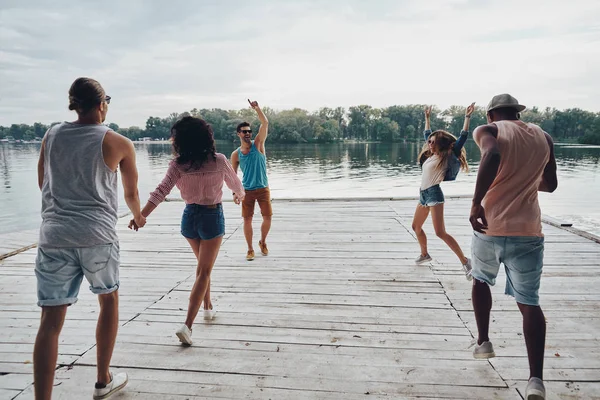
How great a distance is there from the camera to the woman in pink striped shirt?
8.54 ft

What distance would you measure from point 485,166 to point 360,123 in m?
117

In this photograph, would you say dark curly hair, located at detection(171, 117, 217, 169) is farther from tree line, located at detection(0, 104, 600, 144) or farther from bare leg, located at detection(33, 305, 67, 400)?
tree line, located at detection(0, 104, 600, 144)

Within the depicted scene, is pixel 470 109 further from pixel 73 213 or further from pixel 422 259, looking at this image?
pixel 73 213

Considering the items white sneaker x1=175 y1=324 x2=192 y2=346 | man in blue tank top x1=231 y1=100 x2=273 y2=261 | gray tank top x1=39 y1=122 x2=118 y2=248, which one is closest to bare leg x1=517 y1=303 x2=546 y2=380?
white sneaker x1=175 y1=324 x2=192 y2=346

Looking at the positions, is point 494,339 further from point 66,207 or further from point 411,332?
point 66,207

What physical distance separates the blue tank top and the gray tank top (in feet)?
9.37

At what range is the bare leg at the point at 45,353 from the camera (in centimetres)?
184

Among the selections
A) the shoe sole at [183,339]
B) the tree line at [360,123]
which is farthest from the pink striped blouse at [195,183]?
the tree line at [360,123]

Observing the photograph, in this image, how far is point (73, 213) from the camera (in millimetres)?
1860

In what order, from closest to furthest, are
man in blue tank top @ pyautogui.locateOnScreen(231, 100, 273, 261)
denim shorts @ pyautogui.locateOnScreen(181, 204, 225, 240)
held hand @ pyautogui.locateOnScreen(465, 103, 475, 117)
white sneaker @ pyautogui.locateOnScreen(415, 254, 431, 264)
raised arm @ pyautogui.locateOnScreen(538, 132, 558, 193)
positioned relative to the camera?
raised arm @ pyautogui.locateOnScreen(538, 132, 558, 193)
denim shorts @ pyautogui.locateOnScreen(181, 204, 225, 240)
held hand @ pyautogui.locateOnScreen(465, 103, 475, 117)
white sneaker @ pyautogui.locateOnScreen(415, 254, 431, 264)
man in blue tank top @ pyautogui.locateOnScreen(231, 100, 273, 261)

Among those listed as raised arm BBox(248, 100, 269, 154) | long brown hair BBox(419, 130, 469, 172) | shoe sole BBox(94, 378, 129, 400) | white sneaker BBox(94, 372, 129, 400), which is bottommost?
shoe sole BBox(94, 378, 129, 400)

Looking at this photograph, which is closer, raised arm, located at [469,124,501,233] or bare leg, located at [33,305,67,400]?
bare leg, located at [33,305,67,400]

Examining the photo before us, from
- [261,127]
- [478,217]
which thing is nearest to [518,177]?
[478,217]

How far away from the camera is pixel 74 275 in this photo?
1.94 meters
